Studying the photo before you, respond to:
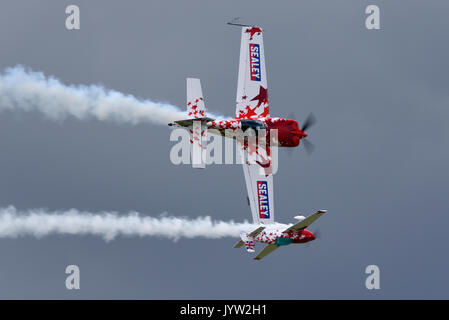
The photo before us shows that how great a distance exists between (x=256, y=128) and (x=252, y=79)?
371cm

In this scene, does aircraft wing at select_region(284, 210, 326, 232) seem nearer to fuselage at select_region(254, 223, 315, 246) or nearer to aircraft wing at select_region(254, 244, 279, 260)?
fuselage at select_region(254, 223, 315, 246)

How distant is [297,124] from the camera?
87188 millimetres

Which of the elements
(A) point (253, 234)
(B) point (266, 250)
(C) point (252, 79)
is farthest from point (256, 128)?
(B) point (266, 250)

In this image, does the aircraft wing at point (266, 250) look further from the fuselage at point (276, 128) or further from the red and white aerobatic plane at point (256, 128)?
the fuselage at point (276, 128)

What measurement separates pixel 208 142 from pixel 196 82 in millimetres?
3758

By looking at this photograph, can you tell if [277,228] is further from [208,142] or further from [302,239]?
[208,142]

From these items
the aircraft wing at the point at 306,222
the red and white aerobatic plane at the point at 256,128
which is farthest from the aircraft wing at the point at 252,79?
the aircraft wing at the point at 306,222

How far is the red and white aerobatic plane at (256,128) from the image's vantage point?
8444 cm

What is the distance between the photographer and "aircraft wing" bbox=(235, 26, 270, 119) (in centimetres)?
8775

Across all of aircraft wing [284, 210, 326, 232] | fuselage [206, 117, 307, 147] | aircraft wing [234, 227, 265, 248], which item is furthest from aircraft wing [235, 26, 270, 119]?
aircraft wing [284, 210, 326, 232]

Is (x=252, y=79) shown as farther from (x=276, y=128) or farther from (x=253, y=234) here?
Answer: (x=253, y=234)

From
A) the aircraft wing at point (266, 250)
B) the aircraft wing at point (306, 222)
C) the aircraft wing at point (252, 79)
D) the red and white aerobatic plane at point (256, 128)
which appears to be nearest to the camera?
the aircraft wing at point (306, 222)

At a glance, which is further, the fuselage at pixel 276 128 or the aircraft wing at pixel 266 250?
the fuselage at pixel 276 128

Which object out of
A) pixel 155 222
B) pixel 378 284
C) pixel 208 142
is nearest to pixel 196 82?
pixel 208 142
